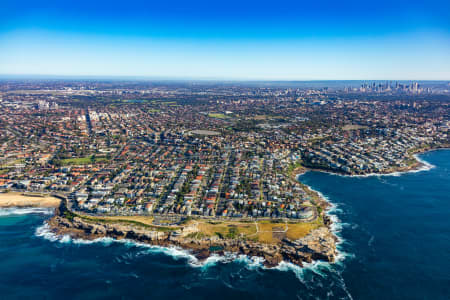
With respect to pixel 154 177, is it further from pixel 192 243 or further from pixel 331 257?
pixel 331 257

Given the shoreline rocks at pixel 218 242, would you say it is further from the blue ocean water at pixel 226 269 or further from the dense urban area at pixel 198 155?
the dense urban area at pixel 198 155

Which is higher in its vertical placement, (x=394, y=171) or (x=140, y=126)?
(x=140, y=126)

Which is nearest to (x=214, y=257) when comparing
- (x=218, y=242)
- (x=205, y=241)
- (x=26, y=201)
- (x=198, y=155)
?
(x=218, y=242)

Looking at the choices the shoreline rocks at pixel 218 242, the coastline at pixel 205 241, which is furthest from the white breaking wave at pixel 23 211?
the shoreline rocks at pixel 218 242

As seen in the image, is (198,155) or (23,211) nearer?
(23,211)

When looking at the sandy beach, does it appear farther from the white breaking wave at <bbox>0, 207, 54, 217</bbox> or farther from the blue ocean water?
the blue ocean water

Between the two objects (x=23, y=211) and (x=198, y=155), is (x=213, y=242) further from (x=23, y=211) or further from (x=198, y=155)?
(x=198, y=155)

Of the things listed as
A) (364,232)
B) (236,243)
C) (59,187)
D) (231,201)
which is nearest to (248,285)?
(236,243)
